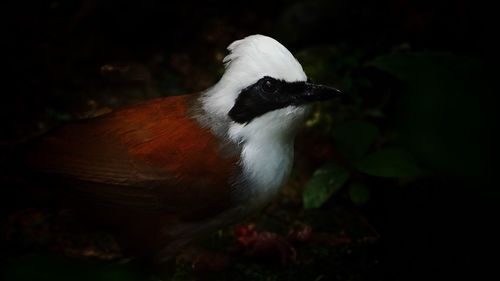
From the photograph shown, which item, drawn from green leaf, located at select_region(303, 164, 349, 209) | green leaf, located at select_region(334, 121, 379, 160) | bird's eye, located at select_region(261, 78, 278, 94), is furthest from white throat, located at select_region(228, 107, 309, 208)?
green leaf, located at select_region(334, 121, 379, 160)

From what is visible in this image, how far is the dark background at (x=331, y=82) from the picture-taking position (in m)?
3.38

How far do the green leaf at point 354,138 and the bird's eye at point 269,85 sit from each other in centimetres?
133

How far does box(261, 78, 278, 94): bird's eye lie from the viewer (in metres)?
3.14

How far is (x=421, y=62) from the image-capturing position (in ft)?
8.05

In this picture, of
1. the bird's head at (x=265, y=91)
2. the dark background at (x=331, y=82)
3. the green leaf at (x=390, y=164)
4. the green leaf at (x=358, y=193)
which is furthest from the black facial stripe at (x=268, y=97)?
the green leaf at (x=358, y=193)

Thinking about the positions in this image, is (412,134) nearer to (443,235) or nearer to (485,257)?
(485,257)

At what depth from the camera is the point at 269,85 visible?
314cm

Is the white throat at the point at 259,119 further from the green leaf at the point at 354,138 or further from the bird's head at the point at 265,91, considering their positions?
the green leaf at the point at 354,138

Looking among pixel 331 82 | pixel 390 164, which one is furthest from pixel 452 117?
pixel 331 82

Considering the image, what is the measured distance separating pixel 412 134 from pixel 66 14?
14.6ft

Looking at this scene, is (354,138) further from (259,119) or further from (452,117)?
(452,117)

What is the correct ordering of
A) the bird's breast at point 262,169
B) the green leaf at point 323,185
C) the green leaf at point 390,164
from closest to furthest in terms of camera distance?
the bird's breast at point 262,169 → the green leaf at point 390,164 → the green leaf at point 323,185

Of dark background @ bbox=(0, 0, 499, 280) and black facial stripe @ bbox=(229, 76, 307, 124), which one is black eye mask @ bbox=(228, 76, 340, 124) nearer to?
black facial stripe @ bbox=(229, 76, 307, 124)

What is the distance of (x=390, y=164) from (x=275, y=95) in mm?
1269
